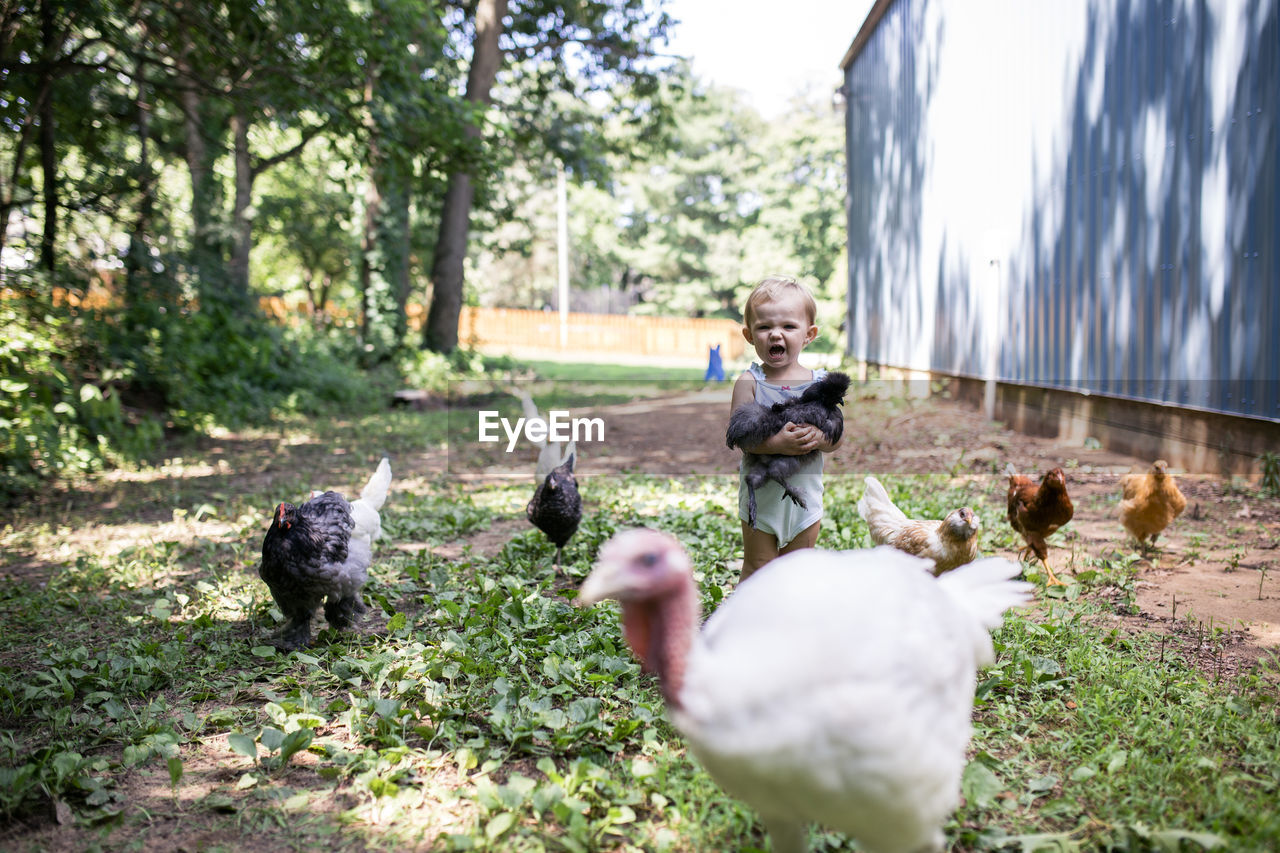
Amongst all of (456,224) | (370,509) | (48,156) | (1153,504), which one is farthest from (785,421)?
(456,224)

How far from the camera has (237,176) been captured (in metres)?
13.5

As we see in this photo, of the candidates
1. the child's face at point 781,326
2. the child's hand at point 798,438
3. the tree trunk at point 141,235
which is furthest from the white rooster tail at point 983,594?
the tree trunk at point 141,235

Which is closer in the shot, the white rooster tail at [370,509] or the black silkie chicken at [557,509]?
the white rooster tail at [370,509]

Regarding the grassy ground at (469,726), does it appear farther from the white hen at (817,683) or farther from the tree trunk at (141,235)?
the tree trunk at (141,235)

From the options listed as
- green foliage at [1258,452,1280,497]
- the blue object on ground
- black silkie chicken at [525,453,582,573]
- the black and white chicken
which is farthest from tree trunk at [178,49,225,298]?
green foliage at [1258,452,1280,497]

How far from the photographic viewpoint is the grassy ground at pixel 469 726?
7.43 feet

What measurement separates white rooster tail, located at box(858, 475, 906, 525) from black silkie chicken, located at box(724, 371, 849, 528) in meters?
1.01

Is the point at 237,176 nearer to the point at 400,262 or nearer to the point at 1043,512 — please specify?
the point at 400,262

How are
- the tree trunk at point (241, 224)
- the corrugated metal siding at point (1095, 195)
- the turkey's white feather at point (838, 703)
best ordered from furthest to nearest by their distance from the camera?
the tree trunk at point (241, 224), the corrugated metal siding at point (1095, 195), the turkey's white feather at point (838, 703)

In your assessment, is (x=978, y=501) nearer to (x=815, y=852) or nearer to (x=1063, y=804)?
(x=1063, y=804)

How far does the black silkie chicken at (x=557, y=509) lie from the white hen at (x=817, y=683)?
9.08 feet

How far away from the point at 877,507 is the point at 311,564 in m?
2.78

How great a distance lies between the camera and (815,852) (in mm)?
2141

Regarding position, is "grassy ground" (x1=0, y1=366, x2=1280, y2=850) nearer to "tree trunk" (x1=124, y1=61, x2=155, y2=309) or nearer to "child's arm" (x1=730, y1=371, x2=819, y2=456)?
"child's arm" (x1=730, y1=371, x2=819, y2=456)
